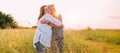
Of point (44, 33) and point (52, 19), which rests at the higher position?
point (52, 19)

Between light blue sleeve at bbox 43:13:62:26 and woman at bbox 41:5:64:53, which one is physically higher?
light blue sleeve at bbox 43:13:62:26

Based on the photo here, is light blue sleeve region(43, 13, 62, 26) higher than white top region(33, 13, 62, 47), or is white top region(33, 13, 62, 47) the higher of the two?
light blue sleeve region(43, 13, 62, 26)

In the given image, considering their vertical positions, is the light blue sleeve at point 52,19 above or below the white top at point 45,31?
above

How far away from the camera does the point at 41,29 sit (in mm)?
4074

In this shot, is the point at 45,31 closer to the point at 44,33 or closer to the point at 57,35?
the point at 44,33

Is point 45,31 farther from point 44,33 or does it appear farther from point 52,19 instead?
point 52,19

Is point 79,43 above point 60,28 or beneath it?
beneath

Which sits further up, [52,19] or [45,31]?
[52,19]

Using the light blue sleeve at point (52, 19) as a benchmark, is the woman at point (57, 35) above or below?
below

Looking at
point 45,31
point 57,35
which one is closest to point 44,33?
point 45,31

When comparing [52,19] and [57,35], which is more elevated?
[52,19]

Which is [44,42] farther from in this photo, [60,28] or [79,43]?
[79,43]

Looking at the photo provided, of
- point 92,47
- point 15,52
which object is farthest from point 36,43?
point 92,47

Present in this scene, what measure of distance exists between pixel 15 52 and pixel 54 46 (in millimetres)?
1004
